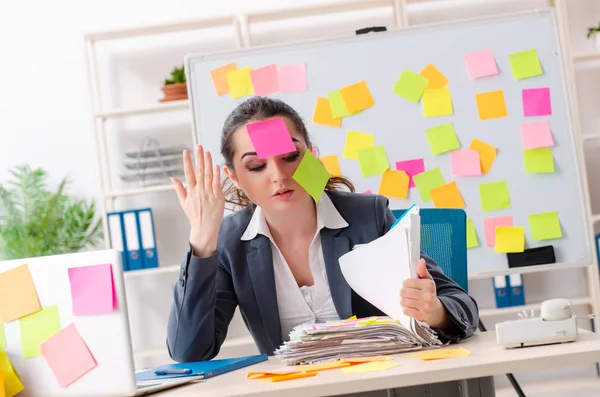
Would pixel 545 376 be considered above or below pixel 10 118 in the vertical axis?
below

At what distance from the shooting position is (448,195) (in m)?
3.54

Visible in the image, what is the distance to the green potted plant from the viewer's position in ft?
12.7

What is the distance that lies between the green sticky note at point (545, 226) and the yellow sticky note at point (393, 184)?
561 mm

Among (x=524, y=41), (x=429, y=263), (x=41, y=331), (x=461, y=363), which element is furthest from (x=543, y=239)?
(x=41, y=331)

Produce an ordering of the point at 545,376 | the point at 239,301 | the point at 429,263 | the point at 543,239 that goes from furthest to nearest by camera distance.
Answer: the point at 545,376
the point at 543,239
the point at 239,301
the point at 429,263

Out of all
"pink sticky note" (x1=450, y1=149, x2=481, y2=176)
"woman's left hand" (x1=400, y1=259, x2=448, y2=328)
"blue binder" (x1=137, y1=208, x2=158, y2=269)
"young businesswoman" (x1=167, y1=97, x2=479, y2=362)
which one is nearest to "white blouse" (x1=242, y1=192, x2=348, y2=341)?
"young businesswoman" (x1=167, y1=97, x2=479, y2=362)

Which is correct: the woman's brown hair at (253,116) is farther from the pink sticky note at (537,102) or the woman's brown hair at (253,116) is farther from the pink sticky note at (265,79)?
the pink sticky note at (537,102)

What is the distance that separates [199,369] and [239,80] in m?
2.29

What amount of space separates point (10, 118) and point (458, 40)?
2.35 m

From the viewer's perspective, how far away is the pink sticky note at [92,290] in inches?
47.7

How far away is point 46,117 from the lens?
421cm

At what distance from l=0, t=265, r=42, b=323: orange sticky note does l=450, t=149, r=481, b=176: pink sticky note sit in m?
2.54

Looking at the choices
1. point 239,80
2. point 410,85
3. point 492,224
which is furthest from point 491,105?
point 239,80

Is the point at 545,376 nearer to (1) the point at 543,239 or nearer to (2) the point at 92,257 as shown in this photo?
(1) the point at 543,239
